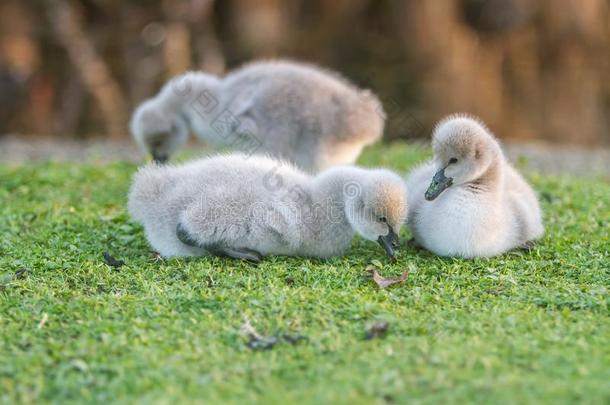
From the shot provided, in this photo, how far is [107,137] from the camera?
1298 cm

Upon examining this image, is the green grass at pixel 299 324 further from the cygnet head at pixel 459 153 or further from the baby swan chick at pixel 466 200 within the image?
the cygnet head at pixel 459 153

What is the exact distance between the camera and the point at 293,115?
6309 mm

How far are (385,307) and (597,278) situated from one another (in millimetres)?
1263

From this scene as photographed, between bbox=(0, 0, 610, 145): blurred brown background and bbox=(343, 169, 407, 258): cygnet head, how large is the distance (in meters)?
8.16

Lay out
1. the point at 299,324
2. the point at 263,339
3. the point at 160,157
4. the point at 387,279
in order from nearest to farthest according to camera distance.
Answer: the point at 263,339 → the point at 299,324 → the point at 387,279 → the point at 160,157

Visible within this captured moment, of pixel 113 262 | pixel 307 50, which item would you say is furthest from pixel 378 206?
pixel 307 50

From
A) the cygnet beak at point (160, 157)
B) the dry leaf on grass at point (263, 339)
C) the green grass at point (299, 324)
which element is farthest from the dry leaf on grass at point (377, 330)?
the cygnet beak at point (160, 157)

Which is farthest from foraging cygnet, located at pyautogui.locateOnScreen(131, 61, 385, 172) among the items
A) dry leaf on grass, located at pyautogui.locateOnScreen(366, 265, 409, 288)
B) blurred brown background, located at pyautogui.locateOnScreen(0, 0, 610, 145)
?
blurred brown background, located at pyautogui.locateOnScreen(0, 0, 610, 145)

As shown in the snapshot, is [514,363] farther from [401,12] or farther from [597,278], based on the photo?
[401,12]

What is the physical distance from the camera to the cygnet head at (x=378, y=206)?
4.77 meters

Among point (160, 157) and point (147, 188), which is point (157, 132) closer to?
point (160, 157)

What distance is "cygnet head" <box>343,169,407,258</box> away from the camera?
477 centimetres

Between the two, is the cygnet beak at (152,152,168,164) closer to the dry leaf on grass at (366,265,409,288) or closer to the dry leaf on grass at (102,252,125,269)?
the dry leaf on grass at (102,252,125,269)

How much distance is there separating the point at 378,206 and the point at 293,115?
1751mm
